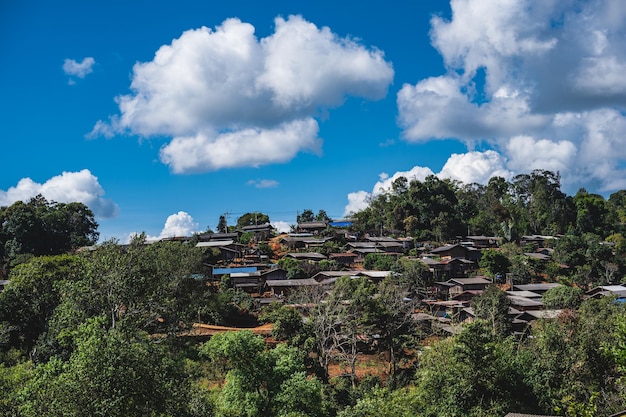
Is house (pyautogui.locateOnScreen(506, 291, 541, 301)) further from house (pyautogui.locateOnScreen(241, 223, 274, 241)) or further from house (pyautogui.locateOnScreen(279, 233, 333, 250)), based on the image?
house (pyautogui.locateOnScreen(241, 223, 274, 241))

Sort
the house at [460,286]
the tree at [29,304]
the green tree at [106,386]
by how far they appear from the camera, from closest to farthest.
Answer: the green tree at [106,386] → the tree at [29,304] → the house at [460,286]

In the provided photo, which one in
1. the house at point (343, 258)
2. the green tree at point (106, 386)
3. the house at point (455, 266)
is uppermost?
the house at point (343, 258)

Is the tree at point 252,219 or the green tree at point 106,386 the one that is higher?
the tree at point 252,219

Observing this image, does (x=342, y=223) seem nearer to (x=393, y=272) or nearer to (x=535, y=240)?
(x=535, y=240)

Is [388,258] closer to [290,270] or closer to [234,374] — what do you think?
[290,270]

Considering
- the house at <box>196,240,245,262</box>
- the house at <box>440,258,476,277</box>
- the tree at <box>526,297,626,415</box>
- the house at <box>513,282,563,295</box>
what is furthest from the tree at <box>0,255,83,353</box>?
the house at <box>513,282,563,295</box>

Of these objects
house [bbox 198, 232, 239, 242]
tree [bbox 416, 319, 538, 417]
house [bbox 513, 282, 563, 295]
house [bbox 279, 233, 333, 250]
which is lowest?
tree [bbox 416, 319, 538, 417]

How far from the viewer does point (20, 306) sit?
Result: 108ft

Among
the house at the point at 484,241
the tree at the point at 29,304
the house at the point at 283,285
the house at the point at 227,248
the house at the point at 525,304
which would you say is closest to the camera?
the tree at the point at 29,304

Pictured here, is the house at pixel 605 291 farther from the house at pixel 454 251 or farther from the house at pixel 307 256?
the house at pixel 307 256

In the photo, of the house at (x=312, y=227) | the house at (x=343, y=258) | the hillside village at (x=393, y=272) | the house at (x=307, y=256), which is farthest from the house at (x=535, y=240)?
the house at (x=307, y=256)

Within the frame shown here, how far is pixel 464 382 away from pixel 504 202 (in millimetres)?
78111

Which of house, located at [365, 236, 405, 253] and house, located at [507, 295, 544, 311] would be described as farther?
house, located at [365, 236, 405, 253]

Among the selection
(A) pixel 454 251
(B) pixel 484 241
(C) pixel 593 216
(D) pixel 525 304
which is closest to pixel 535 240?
(B) pixel 484 241
